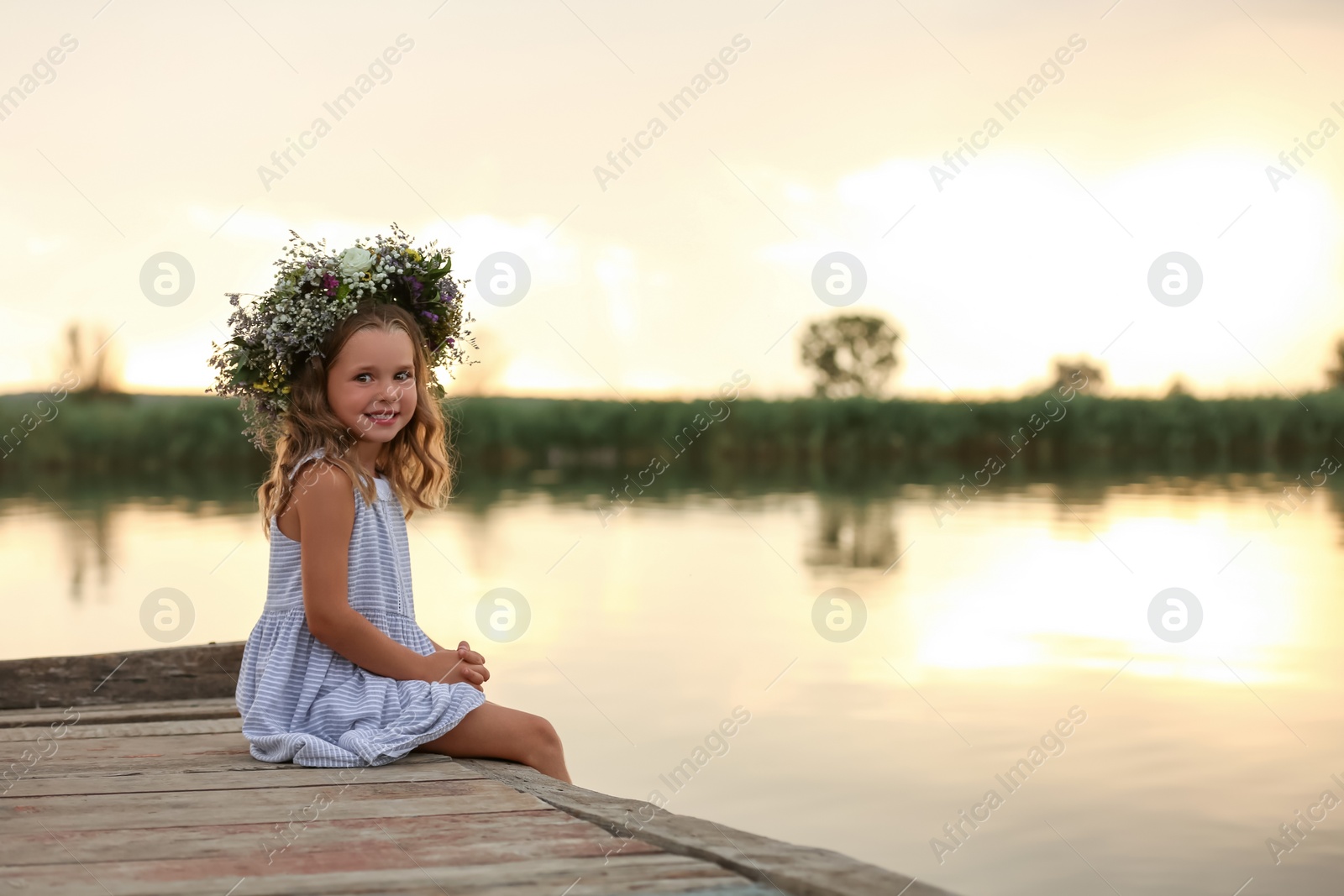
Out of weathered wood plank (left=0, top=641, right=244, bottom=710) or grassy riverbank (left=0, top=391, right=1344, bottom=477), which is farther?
grassy riverbank (left=0, top=391, right=1344, bottom=477)

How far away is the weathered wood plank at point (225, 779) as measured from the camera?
2523 millimetres

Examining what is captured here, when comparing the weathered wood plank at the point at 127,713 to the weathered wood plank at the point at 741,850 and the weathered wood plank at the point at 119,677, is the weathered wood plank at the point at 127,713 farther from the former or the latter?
the weathered wood plank at the point at 741,850

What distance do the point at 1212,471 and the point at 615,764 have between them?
71.8 ft

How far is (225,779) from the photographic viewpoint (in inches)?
103

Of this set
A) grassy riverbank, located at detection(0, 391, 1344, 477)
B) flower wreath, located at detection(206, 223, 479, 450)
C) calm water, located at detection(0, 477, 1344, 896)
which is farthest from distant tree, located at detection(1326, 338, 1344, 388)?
flower wreath, located at detection(206, 223, 479, 450)

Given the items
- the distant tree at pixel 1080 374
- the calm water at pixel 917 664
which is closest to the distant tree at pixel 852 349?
the distant tree at pixel 1080 374

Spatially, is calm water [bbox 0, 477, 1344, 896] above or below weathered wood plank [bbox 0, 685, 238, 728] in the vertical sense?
below

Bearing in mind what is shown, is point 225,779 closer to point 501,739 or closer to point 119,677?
point 501,739

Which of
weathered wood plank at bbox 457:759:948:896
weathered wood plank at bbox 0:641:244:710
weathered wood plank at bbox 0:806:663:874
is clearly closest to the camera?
weathered wood plank at bbox 457:759:948:896

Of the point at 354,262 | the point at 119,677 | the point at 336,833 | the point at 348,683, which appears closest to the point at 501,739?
the point at 348,683

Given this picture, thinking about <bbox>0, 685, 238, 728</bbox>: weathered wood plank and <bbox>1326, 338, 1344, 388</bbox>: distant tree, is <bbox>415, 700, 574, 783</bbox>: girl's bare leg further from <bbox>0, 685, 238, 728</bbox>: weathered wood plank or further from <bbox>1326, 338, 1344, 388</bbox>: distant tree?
<bbox>1326, 338, 1344, 388</bbox>: distant tree

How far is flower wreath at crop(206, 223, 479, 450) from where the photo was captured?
9.88 ft

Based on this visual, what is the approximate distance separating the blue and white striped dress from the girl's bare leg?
34 mm

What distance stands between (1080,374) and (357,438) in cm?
4123
